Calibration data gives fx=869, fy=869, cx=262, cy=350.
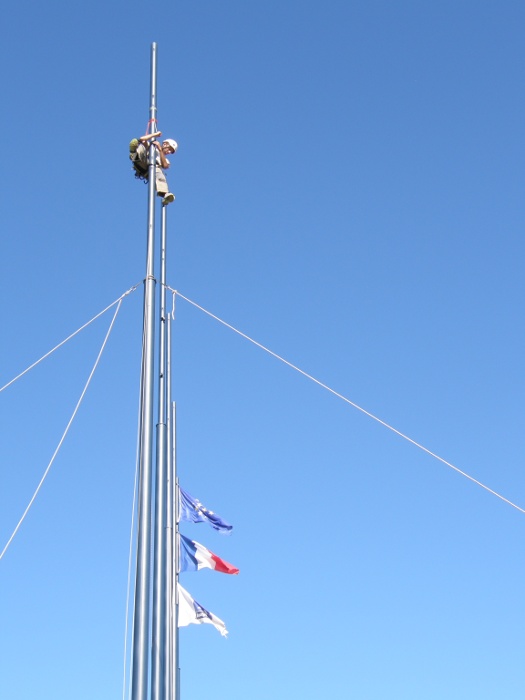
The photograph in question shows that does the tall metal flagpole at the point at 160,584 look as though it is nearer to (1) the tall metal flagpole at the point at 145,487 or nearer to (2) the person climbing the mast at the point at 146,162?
(1) the tall metal flagpole at the point at 145,487

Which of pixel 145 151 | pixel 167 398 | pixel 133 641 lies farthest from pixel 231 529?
pixel 133 641

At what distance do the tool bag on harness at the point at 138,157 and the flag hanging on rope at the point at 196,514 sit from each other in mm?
7336

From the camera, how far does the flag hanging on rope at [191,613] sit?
15484mm

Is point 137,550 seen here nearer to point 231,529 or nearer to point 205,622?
point 205,622

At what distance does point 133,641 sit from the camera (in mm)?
7766

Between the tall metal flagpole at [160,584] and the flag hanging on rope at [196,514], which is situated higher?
the flag hanging on rope at [196,514]

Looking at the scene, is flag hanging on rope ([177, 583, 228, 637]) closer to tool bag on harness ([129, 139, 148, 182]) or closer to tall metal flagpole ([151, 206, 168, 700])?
tall metal flagpole ([151, 206, 168, 700])

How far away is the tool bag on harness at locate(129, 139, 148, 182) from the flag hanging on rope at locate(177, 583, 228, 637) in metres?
7.52

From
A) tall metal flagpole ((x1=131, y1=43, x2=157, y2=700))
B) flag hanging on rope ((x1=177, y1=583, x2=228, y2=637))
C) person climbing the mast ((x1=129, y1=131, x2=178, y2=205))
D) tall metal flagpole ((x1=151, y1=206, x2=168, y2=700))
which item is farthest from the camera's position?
flag hanging on rope ((x1=177, y1=583, x2=228, y2=637))

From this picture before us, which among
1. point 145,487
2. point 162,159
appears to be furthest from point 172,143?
point 145,487

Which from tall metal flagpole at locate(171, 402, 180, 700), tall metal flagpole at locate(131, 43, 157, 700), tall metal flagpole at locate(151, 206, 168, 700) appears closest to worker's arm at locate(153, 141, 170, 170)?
tall metal flagpole at locate(131, 43, 157, 700)

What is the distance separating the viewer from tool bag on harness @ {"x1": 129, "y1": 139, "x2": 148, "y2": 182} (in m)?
11.5

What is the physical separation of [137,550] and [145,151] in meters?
5.64

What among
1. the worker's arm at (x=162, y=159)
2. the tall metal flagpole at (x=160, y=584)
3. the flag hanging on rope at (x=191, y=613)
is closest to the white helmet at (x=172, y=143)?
the worker's arm at (x=162, y=159)
